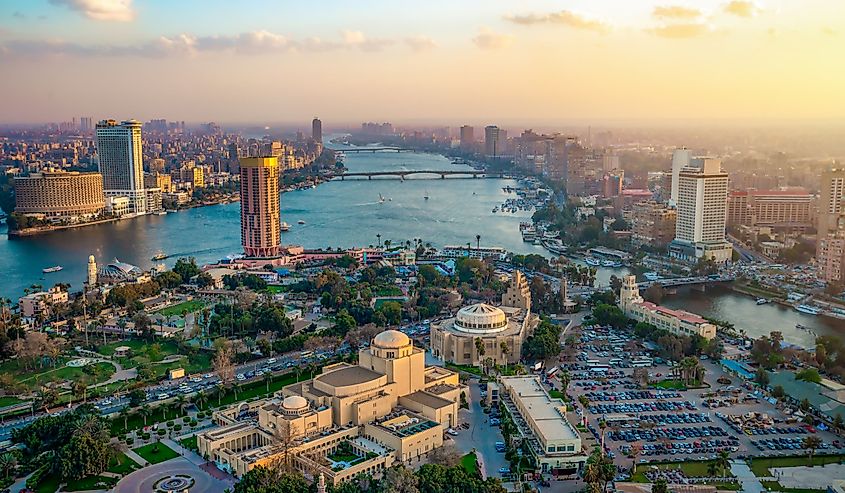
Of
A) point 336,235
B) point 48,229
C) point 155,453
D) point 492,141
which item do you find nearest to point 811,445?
point 155,453

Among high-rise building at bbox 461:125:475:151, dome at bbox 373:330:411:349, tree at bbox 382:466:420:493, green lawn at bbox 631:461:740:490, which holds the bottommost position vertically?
green lawn at bbox 631:461:740:490

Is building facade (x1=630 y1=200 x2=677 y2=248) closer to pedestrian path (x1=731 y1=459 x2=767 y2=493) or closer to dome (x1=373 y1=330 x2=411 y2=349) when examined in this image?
dome (x1=373 y1=330 x2=411 y2=349)

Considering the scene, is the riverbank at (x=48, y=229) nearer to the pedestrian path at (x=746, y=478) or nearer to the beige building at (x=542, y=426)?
the beige building at (x=542, y=426)

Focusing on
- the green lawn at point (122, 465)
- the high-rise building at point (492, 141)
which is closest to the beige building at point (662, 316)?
the green lawn at point (122, 465)

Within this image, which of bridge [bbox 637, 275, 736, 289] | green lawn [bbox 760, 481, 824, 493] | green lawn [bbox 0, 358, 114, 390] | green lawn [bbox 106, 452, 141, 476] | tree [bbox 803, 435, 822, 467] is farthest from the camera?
bridge [bbox 637, 275, 736, 289]

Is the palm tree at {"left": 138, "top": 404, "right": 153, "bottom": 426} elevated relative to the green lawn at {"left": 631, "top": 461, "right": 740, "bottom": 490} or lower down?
elevated

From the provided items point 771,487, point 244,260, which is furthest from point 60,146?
point 771,487

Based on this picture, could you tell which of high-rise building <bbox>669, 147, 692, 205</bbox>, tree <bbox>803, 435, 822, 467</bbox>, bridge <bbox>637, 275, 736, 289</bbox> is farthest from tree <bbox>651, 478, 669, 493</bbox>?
high-rise building <bbox>669, 147, 692, 205</bbox>
